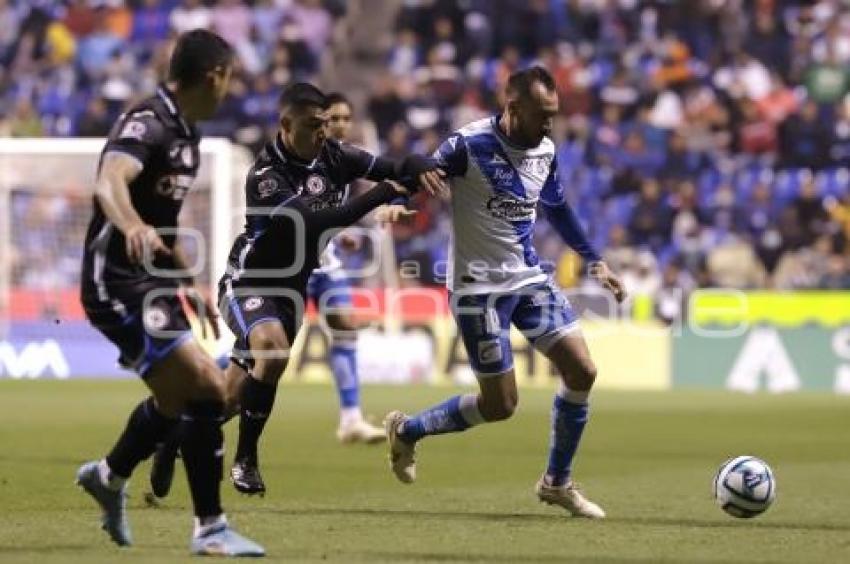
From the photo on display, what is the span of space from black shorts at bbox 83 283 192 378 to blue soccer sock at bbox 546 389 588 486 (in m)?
2.64

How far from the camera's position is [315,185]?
32.3 ft

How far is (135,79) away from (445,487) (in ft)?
58.0

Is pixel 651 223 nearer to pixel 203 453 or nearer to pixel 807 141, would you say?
pixel 807 141

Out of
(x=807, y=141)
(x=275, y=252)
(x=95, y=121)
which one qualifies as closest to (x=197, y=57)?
(x=275, y=252)

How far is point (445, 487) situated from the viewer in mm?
10414

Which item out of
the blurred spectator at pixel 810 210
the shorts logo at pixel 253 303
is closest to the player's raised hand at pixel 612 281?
the shorts logo at pixel 253 303

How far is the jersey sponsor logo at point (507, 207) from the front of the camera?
929 cm

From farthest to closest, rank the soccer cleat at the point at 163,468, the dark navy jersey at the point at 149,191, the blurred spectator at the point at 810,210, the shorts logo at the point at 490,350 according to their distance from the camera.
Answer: the blurred spectator at the point at 810,210 → the shorts logo at the point at 490,350 → the soccer cleat at the point at 163,468 → the dark navy jersey at the point at 149,191

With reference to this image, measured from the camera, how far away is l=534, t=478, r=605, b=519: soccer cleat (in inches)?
356

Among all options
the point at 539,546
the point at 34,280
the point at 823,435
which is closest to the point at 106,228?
the point at 539,546

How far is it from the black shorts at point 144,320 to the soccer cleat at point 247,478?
2304 mm

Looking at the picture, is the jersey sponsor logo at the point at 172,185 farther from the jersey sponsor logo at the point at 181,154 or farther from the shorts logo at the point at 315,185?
the shorts logo at the point at 315,185

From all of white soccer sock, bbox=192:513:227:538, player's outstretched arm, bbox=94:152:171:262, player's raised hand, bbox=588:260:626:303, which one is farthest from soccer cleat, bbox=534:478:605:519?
player's outstretched arm, bbox=94:152:171:262

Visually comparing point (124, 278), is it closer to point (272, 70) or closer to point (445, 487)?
point (445, 487)
